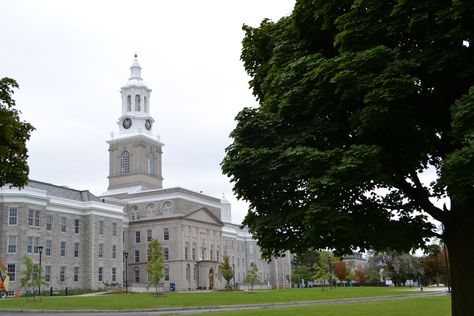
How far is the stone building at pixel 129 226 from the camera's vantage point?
6159cm

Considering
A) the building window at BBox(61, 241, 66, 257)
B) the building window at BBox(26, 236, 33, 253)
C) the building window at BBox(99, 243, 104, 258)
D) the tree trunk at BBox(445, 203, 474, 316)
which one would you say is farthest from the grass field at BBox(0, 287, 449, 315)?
the building window at BBox(99, 243, 104, 258)

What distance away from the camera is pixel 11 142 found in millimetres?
17203

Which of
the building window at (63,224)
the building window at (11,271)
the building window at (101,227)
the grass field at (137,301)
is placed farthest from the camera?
the building window at (101,227)

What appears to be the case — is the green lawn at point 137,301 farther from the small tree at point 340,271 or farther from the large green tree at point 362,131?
the small tree at point 340,271

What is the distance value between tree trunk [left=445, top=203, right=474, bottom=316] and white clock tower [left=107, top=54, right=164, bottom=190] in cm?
8162

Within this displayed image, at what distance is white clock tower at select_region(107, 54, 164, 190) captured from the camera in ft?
310

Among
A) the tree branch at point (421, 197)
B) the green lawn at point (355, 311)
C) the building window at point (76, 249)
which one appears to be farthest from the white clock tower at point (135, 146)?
the tree branch at point (421, 197)

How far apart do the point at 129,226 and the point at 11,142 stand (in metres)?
70.0

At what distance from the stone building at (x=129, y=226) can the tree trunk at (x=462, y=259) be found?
53607 mm

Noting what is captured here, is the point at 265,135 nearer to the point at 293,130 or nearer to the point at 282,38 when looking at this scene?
the point at 293,130

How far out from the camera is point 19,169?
18.0m

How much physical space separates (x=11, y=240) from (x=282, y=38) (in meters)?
51.9

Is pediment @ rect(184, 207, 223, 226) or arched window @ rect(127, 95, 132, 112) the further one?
arched window @ rect(127, 95, 132, 112)

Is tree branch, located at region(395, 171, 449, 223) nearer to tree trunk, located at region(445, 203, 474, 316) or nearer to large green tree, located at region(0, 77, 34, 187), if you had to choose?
tree trunk, located at region(445, 203, 474, 316)
